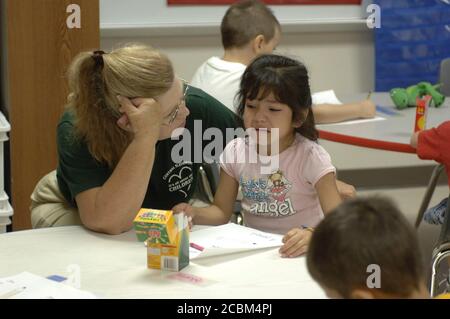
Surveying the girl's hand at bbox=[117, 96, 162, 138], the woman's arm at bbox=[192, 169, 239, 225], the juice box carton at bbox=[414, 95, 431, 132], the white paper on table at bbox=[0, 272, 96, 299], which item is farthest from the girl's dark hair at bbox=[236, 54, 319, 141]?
the white paper on table at bbox=[0, 272, 96, 299]

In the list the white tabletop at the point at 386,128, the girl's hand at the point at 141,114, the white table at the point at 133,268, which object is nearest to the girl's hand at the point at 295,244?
the white table at the point at 133,268

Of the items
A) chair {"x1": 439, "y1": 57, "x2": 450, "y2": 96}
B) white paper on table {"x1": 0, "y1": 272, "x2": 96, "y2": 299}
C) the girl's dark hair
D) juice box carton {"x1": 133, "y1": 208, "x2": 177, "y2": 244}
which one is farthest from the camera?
chair {"x1": 439, "y1": 57, "x2": 450, "y2": 96}

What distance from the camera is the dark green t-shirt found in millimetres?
2414

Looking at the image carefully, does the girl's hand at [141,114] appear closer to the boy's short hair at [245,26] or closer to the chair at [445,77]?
the boy's short hair at [245,26]

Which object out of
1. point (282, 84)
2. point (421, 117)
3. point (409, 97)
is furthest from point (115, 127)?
point (409, 97)

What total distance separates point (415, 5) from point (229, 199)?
3.23 m

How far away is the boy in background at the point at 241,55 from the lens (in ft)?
12.2

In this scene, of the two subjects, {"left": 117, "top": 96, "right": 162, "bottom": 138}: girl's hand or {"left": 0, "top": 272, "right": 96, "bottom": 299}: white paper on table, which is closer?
{"left": 0, "top": 272, "right": 96, "bottom": 299}: white paper on table

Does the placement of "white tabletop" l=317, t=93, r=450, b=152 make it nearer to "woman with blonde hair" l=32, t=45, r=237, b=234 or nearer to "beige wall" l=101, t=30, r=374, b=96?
"woman with blonde hair" l=32, t=45, r=237, b=234

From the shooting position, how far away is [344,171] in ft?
18.9

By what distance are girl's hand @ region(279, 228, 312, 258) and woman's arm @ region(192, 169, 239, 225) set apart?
1.45 ft

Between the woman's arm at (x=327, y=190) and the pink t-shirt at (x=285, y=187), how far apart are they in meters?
0.02
